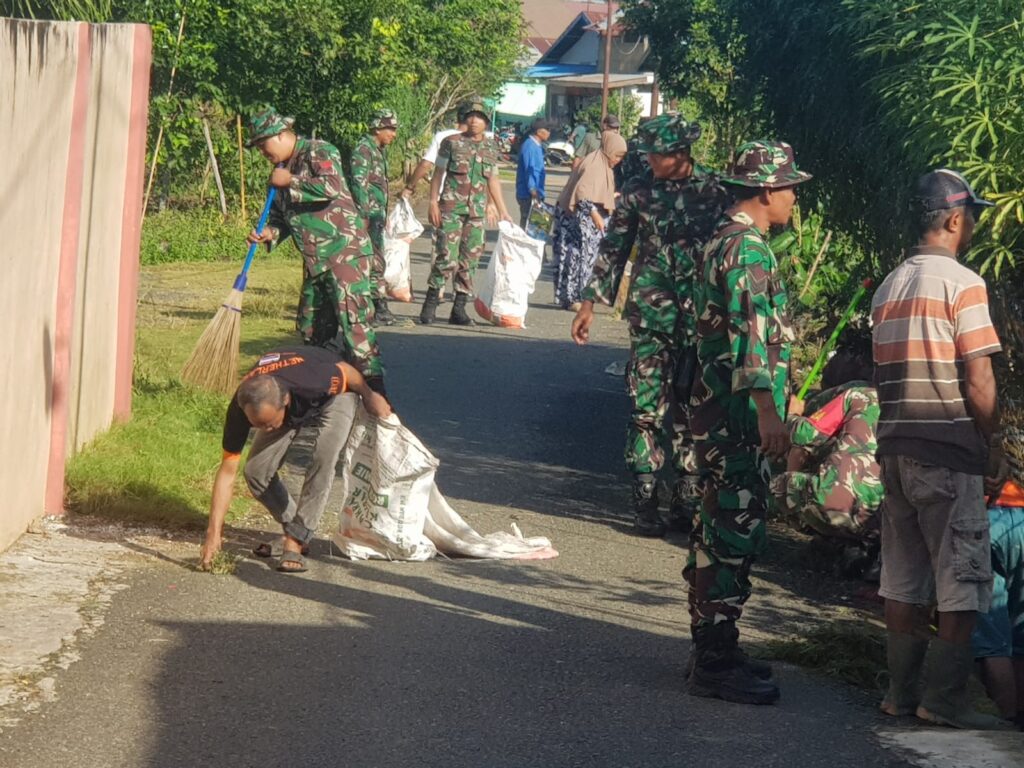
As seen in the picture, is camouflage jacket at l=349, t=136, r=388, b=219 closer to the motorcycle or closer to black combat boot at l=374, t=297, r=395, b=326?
black combat boot at l=374, t=297, r=395, b=326

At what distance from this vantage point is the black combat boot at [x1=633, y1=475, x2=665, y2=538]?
25.8 feet

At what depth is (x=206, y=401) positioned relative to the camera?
30.9ft

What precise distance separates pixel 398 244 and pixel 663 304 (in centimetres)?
780

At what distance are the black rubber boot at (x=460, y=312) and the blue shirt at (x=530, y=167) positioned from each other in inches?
164

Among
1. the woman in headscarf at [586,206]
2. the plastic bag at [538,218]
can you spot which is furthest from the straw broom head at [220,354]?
the plastic bag at [538,218]

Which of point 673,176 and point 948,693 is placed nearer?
point 948,693

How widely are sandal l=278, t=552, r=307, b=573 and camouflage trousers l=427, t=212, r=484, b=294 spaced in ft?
25.0

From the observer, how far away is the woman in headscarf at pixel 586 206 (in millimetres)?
15086

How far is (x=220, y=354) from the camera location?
30.5 feet

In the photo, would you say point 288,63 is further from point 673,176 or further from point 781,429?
point 781,429

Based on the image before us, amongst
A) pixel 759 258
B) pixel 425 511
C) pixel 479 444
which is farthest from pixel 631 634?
pixel 479 444

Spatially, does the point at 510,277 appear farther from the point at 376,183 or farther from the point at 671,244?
the point at 671,244

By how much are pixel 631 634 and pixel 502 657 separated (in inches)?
26.0

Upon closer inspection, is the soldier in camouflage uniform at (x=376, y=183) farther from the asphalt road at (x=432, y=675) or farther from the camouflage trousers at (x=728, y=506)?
the camouflage trousers at (x=728, y=506)
